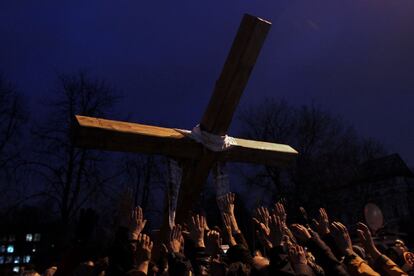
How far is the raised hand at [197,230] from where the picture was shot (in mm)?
3770

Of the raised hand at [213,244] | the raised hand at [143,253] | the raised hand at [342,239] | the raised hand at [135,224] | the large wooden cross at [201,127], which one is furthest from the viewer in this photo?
the large wooden cross at [201,127]

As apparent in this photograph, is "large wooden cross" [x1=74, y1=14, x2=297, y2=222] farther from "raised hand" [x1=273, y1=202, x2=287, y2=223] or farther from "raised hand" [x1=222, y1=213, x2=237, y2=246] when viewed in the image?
"raised hand" [x1=273, y1=202, x2=287, y2=223]

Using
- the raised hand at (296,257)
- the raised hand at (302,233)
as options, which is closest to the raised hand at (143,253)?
the raised hand at (296,257)

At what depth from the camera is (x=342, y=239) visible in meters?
2.99

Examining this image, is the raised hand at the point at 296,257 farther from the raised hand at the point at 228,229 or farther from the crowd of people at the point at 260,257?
the raised hand at the point at 228,229

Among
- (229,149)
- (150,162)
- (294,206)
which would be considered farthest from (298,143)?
(229,149)

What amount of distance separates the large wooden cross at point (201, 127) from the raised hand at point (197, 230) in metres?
0.70

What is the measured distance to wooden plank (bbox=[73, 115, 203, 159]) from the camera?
155 inches

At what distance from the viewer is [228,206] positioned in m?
4.50

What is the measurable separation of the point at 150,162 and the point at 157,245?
19385mm

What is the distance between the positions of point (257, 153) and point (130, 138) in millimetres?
1660

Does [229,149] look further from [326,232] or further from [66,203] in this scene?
[66,203]

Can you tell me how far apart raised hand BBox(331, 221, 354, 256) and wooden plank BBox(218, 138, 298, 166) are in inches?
72.5

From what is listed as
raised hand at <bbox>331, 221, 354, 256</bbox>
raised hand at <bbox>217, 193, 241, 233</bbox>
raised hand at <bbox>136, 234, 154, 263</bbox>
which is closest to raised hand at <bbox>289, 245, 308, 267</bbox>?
raised hand at <bbox>331, 221, 354, 256</bbox>
